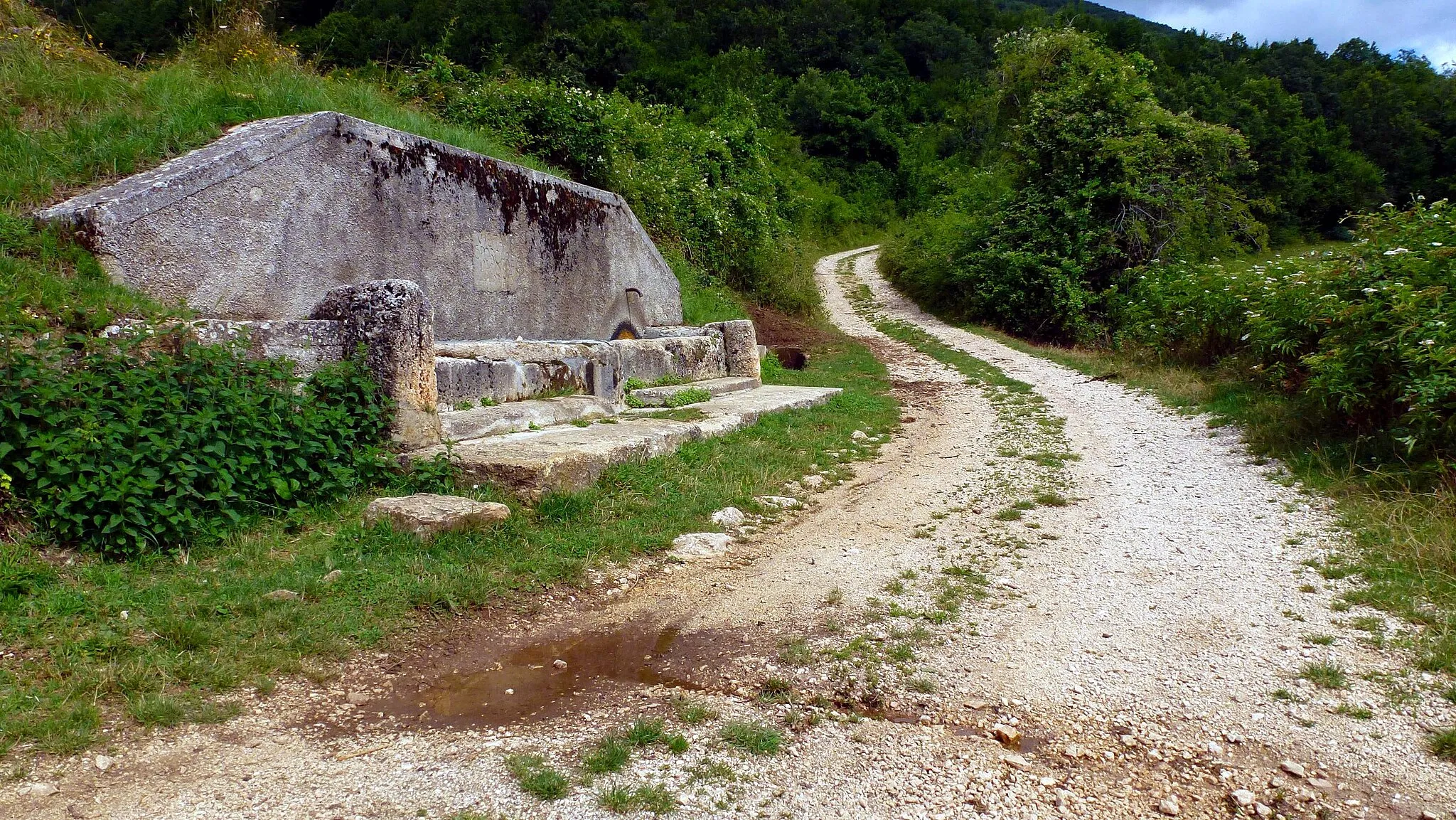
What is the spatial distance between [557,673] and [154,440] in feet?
6.83

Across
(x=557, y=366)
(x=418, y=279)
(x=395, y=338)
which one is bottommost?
(x=557, y=366)

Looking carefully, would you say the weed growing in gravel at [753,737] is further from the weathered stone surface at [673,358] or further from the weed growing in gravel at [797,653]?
the weathered stone surface at [673,358]

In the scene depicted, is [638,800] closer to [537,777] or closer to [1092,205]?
[537,777]

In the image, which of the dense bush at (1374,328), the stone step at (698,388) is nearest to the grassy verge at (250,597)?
the stone step at (698,388)

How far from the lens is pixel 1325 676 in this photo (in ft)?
9.66

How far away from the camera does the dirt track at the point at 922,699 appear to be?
232 centimetres

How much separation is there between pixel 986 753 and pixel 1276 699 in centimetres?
111

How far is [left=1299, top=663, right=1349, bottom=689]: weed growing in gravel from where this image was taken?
2.89 m

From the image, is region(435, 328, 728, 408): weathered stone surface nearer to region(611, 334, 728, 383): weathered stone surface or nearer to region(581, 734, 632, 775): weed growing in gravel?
region(611, 334, 728, 383): weathered stone surface

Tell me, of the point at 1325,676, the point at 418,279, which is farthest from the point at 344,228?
the point at 1325,676

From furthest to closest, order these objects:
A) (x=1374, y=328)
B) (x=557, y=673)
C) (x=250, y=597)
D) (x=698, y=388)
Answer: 1. (x=698, y=388)
2. (x=1374, y=328)
3. (x=250, y=597)
4. (x=557, y=673)

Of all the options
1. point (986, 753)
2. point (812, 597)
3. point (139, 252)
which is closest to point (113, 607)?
point (139, 252)

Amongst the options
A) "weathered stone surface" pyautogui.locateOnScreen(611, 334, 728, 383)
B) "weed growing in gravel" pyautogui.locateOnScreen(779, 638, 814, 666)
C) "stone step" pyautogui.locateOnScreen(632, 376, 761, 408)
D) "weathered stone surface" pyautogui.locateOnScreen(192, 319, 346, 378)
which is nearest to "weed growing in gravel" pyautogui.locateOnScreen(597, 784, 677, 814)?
"weed growing in gravel" pyautogui.locateOnScreen(779, 638, 814, 666)

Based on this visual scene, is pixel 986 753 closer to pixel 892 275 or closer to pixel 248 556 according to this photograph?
pixel 248 556
